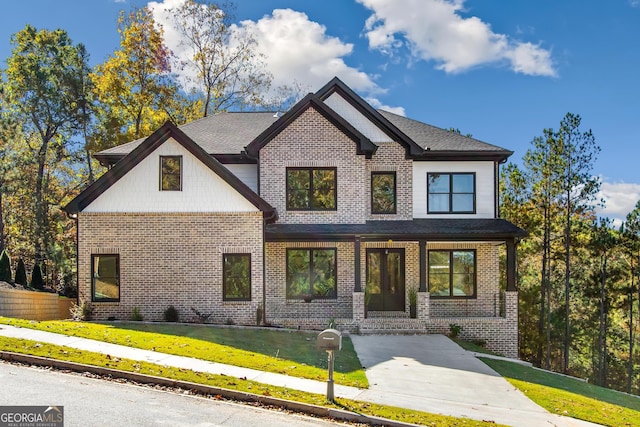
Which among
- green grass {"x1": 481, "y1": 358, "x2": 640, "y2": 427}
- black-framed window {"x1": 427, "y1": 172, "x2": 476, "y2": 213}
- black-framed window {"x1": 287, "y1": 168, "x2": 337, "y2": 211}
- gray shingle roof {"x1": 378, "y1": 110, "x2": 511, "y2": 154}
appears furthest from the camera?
black-framed window {"x1": 427, "y1": 172, "x2": 476, "y2": 213}

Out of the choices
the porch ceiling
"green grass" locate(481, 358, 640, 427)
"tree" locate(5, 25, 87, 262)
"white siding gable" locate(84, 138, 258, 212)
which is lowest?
"green grass" locate(481, 358, 640, 427)

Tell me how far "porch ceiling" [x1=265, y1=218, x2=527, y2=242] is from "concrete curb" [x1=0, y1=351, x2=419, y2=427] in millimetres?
9401

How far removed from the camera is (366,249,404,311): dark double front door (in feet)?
70.1

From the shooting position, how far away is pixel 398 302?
21344 mm

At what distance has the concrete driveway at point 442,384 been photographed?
1027cm

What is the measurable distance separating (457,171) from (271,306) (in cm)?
899

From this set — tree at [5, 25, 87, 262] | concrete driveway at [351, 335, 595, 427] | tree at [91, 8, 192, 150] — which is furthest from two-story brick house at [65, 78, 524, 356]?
tree at [5, 25, 87, 262]

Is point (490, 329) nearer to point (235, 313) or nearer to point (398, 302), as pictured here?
point (398, 302)

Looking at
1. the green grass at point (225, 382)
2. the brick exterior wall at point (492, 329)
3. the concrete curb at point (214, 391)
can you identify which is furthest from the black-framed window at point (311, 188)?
the concrete curb at point (214, 391)

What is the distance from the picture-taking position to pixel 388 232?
1980 centimetres

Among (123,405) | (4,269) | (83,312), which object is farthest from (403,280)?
(4,269)

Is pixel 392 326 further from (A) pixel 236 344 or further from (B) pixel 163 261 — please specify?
(B) pixel 163 261

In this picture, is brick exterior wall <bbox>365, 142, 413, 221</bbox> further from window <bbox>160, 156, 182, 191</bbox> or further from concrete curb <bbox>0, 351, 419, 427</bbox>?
concrete curb <bbox>0, 351, 419, 427</bbox>

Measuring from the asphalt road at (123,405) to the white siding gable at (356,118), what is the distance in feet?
46.2
